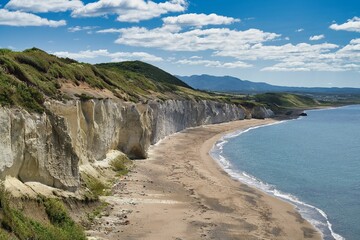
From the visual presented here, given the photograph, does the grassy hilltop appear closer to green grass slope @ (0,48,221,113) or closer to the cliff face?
green grass slope @ (0,48,221,113)

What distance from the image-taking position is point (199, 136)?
83.2 m

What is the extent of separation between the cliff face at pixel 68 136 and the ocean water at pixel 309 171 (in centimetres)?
1173

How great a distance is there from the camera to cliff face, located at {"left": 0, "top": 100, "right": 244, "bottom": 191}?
2383 centimetres

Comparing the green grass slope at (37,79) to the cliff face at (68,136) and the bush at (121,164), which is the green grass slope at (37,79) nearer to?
the cliff face at (68,136)

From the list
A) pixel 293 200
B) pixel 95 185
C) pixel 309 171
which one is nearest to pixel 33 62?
pixel 95 185

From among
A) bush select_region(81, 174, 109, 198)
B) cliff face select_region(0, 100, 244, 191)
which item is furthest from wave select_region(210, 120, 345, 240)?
bush select_region(81, 174, 109, 198)

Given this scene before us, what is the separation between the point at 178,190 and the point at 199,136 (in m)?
46.1

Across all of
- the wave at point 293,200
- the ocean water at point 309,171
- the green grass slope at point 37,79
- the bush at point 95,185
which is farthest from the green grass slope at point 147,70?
the bush at point 95,185

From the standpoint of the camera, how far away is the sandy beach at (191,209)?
2667cm

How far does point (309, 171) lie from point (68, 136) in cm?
3133

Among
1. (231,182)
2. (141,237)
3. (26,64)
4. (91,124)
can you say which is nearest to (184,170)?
(231,182)

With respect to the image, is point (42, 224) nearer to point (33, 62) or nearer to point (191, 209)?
point (191, 209)

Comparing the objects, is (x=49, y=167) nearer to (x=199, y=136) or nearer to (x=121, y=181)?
(x=121, y=181)

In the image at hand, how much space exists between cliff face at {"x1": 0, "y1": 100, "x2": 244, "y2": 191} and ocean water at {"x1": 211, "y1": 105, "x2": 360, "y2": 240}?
38.5 ft
